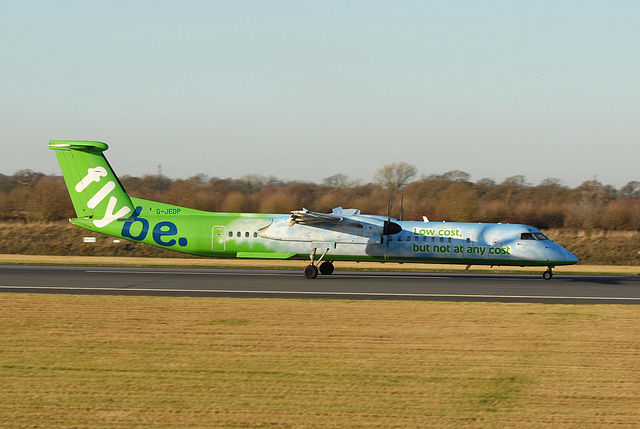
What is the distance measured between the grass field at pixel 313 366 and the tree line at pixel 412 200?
35.6 metres

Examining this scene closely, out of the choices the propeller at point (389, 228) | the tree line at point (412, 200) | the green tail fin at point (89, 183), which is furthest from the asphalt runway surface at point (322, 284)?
the tree line at point (412, 200)

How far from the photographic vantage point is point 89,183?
2756 cm

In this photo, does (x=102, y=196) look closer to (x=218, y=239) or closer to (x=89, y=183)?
(x=89, y=183)

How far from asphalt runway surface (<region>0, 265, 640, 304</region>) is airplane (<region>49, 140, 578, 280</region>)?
96 centimetres

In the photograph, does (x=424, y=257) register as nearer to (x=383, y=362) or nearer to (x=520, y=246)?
(x=520, y=246)

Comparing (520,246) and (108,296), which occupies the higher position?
(520,246)

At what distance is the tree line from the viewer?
171 ft

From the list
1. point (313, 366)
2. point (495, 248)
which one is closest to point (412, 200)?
point (495, 248)

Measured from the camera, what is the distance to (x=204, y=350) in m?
12.1

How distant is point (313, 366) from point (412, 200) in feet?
159

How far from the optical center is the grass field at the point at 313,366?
852 cm

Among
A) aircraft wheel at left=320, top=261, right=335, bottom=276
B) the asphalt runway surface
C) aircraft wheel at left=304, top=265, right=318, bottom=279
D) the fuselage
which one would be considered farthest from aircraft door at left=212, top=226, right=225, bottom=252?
aircraft wheel at left=320, top=261, right=335, bottom=276

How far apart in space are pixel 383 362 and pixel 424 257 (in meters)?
15.5

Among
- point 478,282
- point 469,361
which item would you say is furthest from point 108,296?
point 478,282
